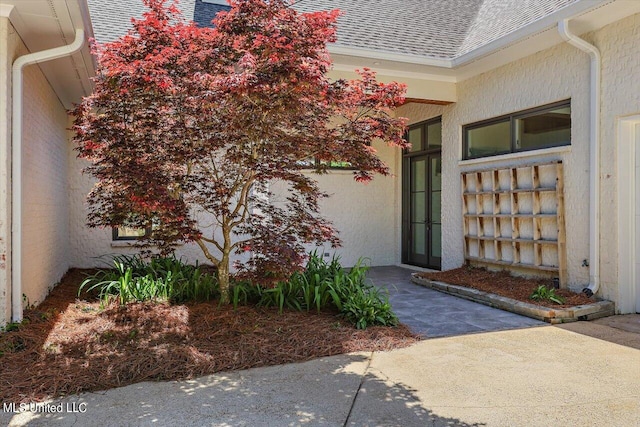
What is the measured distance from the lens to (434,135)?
939 cm

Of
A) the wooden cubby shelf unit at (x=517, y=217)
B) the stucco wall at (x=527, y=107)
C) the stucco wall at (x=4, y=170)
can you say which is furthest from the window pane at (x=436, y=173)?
the stucco wall at (x=4, y=170)

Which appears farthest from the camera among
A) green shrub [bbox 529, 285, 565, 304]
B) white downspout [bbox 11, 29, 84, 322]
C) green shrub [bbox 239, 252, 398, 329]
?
green shrub [bbox 529, 285, 565, 304]

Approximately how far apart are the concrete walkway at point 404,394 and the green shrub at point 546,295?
1.33 metres

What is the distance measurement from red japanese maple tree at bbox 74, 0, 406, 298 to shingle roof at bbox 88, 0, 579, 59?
109 inches

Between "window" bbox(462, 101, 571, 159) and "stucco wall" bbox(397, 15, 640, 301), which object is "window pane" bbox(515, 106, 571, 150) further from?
"stucco wall" bbox(397, 15, 640, 301)

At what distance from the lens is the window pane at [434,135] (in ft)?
30.2

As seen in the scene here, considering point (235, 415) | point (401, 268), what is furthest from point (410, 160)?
point (235, 415)

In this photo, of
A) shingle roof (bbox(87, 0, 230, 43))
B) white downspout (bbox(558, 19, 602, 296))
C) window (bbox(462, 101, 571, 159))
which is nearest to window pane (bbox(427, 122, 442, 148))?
window (bbox(462, 101, 571, 159))

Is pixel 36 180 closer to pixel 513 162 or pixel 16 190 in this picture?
pixel 16 190

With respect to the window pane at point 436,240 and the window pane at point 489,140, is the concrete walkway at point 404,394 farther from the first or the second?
the window pane at point 436,240

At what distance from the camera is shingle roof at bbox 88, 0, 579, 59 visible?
737cm

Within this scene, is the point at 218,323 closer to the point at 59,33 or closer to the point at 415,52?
the point at 59,33

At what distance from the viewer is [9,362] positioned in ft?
12.2

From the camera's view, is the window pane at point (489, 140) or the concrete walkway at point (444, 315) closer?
the concrete walkway at point (444, 315)
